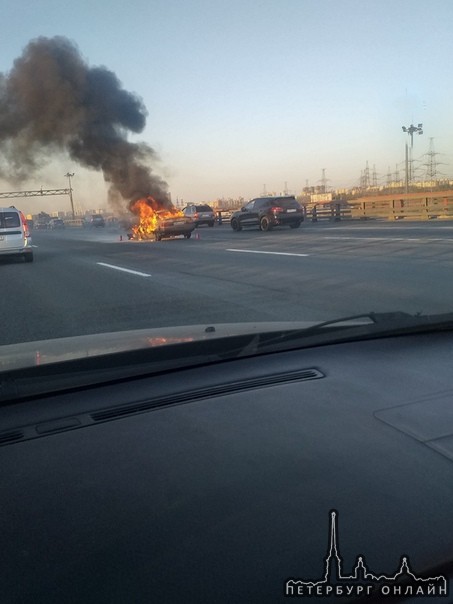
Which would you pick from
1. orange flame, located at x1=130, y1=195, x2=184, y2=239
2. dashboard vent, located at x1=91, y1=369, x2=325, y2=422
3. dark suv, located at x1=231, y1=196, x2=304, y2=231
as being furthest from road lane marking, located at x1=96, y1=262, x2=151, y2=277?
dark suv, located at x1=231, y1=196, x2=304, y2=231

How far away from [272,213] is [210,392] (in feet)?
86.9

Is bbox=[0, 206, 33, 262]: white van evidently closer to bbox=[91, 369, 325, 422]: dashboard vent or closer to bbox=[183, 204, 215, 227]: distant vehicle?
bbox=[91, 369, 325, 422]: dashboard vent

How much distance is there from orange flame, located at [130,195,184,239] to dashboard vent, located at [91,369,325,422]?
81.9 feet

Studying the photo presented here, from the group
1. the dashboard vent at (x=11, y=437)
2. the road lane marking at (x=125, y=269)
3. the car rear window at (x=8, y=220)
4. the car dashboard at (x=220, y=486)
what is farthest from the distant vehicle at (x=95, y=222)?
the dashboard vent at (x=11, y=437)

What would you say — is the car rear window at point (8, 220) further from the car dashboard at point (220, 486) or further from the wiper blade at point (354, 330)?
the car dashboard at point (220, 486)

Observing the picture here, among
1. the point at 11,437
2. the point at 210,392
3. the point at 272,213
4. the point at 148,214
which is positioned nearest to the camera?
the point at 11,437

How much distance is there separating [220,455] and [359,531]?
1.97 feet

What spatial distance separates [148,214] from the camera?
30.2 meters

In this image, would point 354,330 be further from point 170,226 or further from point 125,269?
point 170,226

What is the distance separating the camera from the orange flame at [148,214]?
28.3 metres

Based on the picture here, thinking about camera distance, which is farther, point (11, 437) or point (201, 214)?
point (201, 214)

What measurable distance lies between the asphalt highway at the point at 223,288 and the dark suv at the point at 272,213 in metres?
12.2

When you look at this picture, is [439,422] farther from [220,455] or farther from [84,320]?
[84,320]
